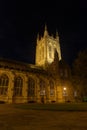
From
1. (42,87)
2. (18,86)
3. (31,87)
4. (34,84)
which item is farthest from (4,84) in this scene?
(42,87)

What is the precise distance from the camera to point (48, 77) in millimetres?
44906

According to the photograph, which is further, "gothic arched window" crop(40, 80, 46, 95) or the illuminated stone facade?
"gothic arched window" crop(40, 80, 46, 95)

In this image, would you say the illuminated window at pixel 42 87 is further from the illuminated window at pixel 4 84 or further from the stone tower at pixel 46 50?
the stone tower at pixel 46 50

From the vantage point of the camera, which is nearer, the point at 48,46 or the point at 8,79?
the point at 8,79

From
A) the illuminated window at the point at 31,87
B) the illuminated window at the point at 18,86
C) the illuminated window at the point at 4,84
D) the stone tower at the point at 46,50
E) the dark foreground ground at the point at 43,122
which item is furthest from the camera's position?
the stone tower at the point at 46,50

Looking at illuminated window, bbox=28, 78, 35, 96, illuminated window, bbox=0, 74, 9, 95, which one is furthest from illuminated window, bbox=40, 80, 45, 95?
illuminated window, bbox=0, 74, 9, 95

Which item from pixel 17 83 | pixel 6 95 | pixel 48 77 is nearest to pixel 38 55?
pixel 48 77

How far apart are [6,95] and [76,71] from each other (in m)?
19.8

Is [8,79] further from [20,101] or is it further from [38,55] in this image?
[38,55]

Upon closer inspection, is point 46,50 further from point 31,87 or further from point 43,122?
point 43,122

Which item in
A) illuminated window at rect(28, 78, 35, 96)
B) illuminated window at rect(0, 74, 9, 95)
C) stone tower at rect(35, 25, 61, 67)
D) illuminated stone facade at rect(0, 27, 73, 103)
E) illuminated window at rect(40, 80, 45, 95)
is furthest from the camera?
stone tower at rect(35, 25, 61, 67)

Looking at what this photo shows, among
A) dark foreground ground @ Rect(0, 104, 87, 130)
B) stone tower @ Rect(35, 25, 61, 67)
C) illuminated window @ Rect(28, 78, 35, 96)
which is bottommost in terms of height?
dark foreground ground @ Rect(0, 104, 87, 130)

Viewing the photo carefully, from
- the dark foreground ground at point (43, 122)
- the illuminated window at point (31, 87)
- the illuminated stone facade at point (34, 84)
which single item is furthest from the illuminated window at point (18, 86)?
the dark foreground ground at point (43, 122)

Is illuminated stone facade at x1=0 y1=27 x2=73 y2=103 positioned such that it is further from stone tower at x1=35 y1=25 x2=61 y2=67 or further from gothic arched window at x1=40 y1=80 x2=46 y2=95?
stone tower at x1=35 y1=25 x2=61 y2=67
